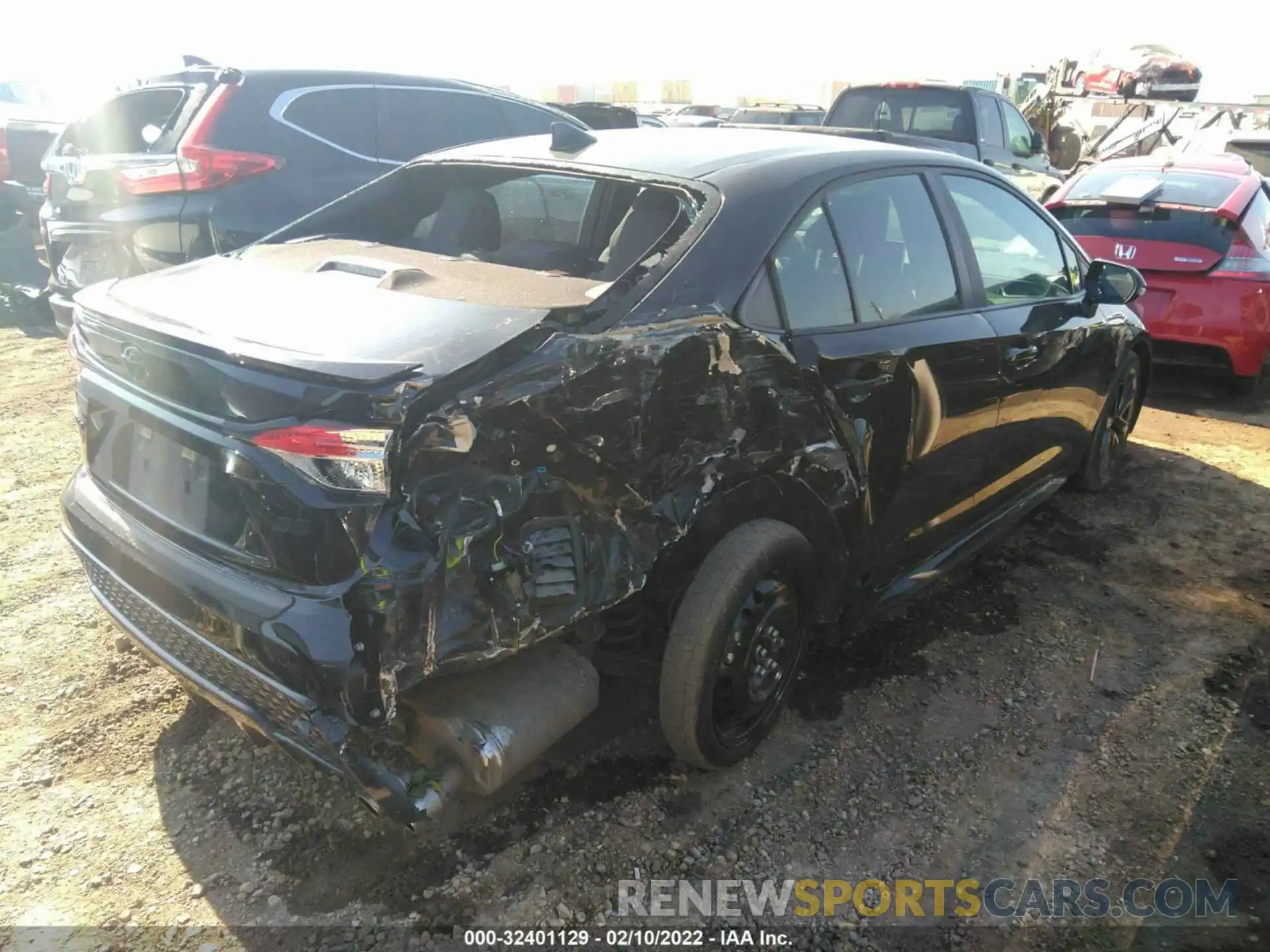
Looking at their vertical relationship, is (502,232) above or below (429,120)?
below

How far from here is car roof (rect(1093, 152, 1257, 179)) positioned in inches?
Result: 253

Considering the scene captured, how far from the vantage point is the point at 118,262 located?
15.9 ft

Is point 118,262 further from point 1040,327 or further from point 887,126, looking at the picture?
point 887,126

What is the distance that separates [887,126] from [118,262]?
768cm

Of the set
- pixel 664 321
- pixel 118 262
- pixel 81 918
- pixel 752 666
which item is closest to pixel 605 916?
pixel 752 666

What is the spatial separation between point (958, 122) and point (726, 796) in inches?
337

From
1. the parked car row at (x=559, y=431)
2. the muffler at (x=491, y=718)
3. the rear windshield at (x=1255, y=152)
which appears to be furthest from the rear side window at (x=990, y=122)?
the muffler at (x=491, y=718)

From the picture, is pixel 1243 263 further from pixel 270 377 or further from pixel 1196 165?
pixel 270 377

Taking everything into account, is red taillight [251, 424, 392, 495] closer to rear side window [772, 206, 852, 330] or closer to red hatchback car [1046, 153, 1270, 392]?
rear side window [772, 206, 852, 330]

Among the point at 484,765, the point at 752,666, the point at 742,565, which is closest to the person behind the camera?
the point at 484,765

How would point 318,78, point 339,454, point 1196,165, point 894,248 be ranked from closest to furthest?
point 339,454 → point 894,248 → point 318,78 → point 1196,165

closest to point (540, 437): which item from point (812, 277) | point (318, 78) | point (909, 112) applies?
point (812, 277)

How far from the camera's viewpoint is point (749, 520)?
2.49 meters

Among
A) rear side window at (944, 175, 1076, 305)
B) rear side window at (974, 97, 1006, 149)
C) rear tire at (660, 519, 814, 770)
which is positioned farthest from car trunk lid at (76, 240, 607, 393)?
rear side window at (974, 97, 1006, 149)
